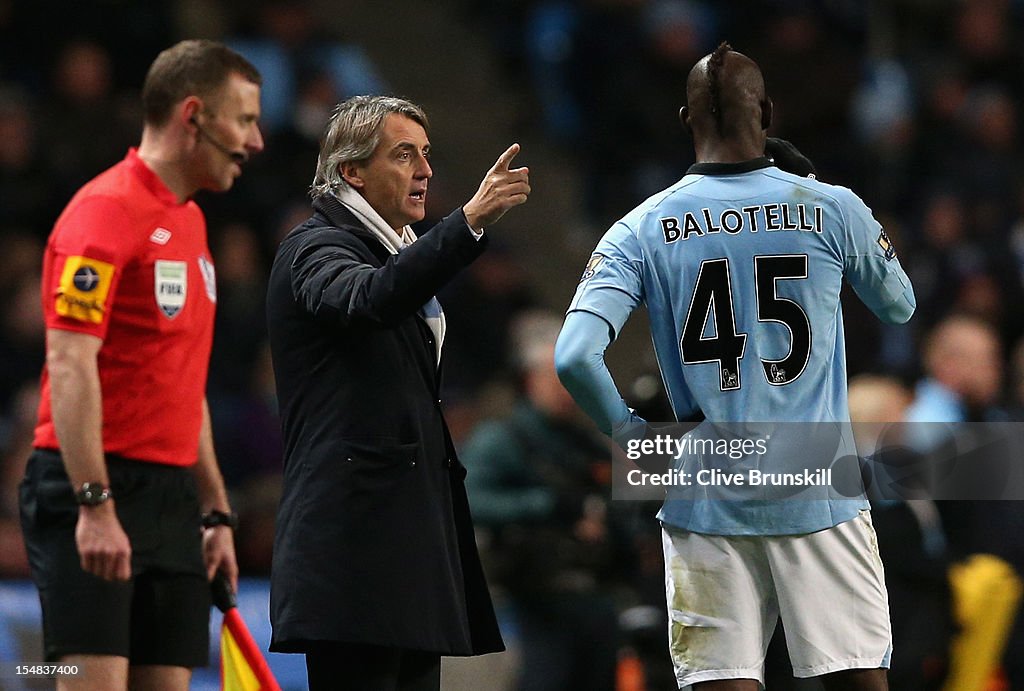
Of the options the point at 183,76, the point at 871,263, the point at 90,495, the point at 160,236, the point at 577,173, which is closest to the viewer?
the point at 871,263

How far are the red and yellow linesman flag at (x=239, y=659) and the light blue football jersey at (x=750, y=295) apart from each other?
1344mm

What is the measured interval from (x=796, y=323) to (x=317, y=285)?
1.08 meters

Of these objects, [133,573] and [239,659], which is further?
[239,659]

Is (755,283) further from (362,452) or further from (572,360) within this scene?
(362,452)

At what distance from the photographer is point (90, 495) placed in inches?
157

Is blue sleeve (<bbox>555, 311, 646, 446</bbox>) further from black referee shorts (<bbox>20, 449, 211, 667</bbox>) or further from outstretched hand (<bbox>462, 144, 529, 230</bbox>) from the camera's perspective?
black referee shorts (<bbox>20, 449, 211, 667</bbox>)

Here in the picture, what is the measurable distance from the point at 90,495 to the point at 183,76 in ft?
3.87

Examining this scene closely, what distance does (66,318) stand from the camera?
407 cm

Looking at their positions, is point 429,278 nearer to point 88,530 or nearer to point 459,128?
point 88,530

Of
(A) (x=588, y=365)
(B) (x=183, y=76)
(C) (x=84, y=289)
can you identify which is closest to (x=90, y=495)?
(C) (x=84, y=289)

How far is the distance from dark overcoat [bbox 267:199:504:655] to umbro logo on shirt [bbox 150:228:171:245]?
57 centimetres

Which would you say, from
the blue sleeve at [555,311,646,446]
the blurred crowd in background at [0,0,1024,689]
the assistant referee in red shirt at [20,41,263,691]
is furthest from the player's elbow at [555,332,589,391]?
the blurred crowd in background at [0,0,1024,689]

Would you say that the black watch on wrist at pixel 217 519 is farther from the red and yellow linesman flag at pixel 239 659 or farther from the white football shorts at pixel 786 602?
the white football shorts at pixel 786 602

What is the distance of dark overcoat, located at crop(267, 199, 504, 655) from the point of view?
3531 mm
